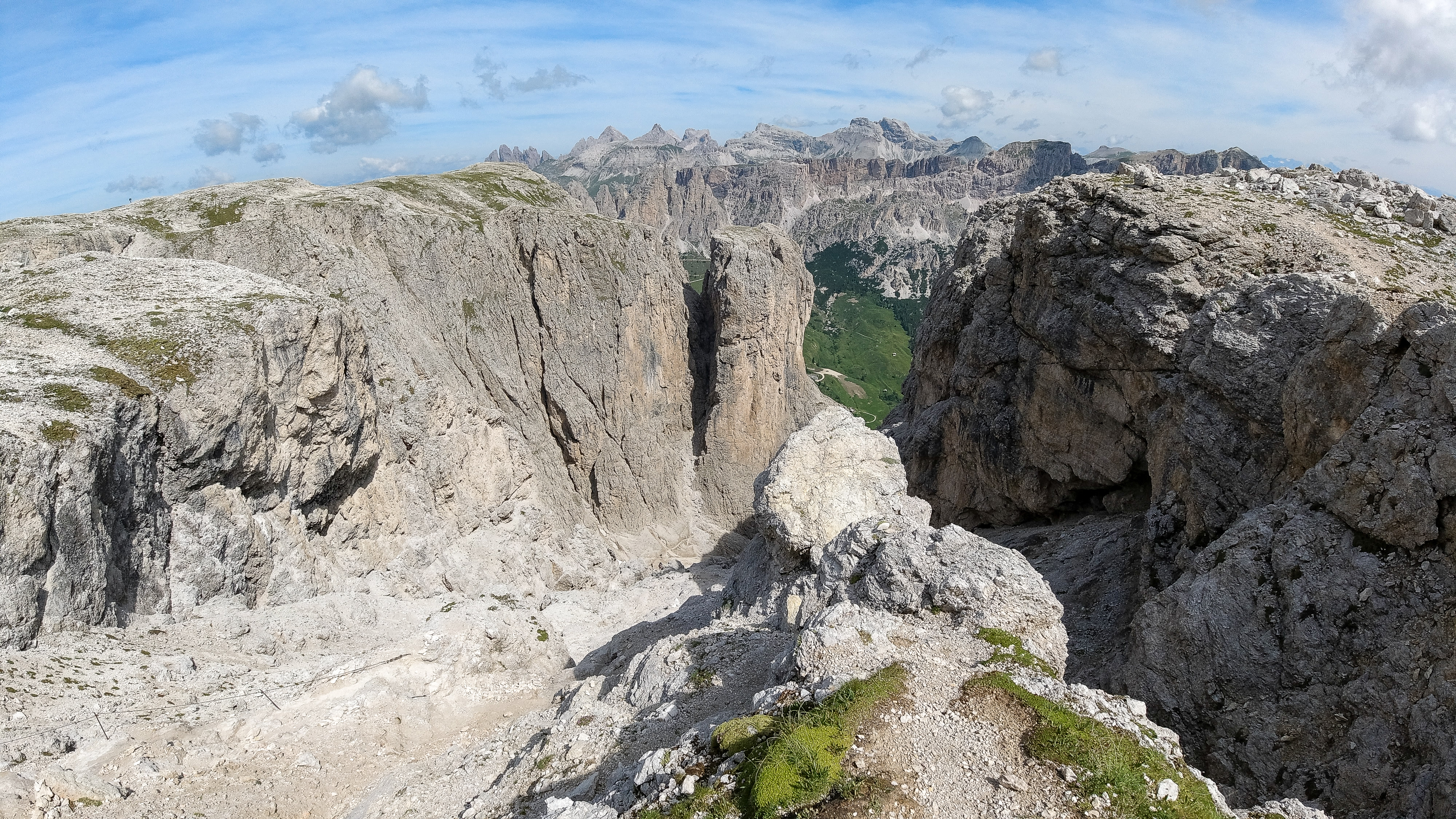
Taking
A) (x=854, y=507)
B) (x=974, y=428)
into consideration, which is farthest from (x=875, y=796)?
(x=974, y=428)

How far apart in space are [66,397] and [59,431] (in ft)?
8.16

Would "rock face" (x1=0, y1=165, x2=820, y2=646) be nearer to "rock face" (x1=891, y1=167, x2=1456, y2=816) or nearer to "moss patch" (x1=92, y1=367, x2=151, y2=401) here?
"moss patch" (x1=92, y1=367, x2=151, y2=401)

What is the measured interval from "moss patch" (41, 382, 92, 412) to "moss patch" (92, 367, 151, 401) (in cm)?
139

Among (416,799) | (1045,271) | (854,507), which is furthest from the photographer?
(1045,271)

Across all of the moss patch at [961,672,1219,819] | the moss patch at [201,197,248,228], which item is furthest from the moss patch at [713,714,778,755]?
the moss patch at [201,197,248,228]

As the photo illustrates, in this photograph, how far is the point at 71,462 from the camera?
26.1 meters

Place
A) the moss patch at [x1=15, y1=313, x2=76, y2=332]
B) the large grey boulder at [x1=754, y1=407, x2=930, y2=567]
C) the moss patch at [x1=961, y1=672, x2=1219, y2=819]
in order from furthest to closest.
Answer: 1. the moss patch at [x1=15, y1=313, x2=76, y2=332]
2. the large grey boulder at [x1=754, y1=407, x2=930, y2=567]
3. the moss patch at [x1=961, y1=672, x2=1219, y2=819]

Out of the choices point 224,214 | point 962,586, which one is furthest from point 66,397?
point 224,214

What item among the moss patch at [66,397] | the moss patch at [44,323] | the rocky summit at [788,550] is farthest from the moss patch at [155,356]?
the moss patch at [66,397]

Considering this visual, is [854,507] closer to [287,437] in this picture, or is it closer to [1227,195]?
[1227,195]

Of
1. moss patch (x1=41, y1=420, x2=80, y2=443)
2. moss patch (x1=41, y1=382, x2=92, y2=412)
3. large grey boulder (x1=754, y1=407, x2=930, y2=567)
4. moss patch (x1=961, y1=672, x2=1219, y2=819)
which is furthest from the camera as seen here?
large grey boulder (x1=754, y1=407, x2=930, y2=567)

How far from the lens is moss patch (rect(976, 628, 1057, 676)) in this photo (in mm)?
18172

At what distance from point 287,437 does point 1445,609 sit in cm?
4518

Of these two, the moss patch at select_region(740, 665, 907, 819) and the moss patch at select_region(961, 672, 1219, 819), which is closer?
the moss patch at select_region(961, 672, 1219, 819)
